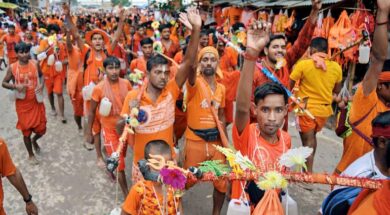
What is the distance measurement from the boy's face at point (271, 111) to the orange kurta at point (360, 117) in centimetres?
79

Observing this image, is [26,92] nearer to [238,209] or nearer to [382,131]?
[238,209]

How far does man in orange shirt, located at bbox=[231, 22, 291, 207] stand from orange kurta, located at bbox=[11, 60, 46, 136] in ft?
13.3

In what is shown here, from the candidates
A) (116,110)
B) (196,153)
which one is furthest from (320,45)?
(116,110)

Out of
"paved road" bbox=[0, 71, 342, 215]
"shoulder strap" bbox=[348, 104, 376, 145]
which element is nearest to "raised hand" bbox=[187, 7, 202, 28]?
"shoulder strap" bbox=[348, 104, 376, 145]

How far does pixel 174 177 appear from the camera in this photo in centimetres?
168

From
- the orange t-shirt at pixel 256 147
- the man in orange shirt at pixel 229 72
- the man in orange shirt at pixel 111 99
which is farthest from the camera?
the man in orange shirt at pixel 229 72

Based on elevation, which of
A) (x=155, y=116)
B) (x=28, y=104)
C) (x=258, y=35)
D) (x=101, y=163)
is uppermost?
(x=258, y=35)

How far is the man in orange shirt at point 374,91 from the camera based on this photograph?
8.65 feet

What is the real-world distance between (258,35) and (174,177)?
1184 mm

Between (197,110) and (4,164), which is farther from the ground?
(197,110)

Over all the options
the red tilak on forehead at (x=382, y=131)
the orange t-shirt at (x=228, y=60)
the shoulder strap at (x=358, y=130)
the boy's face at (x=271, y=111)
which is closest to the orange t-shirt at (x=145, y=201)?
the boy's face at (x=271, y=111)

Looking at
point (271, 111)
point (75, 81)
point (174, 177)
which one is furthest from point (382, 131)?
point (75, 81)

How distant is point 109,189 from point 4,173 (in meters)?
2.28

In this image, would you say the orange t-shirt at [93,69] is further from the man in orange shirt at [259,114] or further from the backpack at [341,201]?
the backpack at [341,201]
